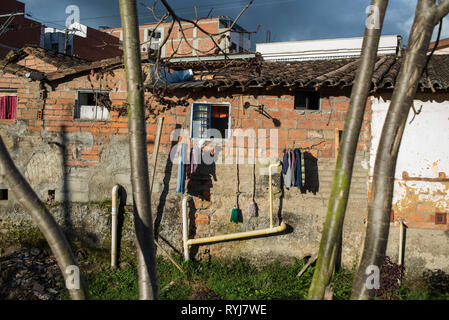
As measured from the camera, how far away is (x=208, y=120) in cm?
740

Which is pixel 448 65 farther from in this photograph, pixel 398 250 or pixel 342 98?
pixel 398 250

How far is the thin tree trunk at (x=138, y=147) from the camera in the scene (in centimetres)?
326

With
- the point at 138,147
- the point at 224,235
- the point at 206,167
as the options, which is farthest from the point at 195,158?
the point at 138,147

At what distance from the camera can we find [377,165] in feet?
10.6

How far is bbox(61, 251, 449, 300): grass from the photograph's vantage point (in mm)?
6023

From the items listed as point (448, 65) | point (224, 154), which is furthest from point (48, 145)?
point (448, 65)

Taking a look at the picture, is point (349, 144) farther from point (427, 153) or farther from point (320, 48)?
point (320, 48)

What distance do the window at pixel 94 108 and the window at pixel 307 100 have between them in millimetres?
3668

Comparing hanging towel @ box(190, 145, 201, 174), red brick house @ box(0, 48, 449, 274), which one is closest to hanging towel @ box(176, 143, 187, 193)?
hanging towel @ box(190, 145, 201, 174)

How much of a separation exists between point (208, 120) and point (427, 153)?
3.87 metres

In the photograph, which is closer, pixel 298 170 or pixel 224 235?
pixel 298 170

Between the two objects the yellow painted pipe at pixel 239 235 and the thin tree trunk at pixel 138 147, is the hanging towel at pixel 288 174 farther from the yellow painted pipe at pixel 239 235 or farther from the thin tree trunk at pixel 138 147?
the thin tree trunk at pixel 138 147

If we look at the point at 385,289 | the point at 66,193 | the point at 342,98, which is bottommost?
the point at 385,289

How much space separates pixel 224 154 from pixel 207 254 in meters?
1.89
